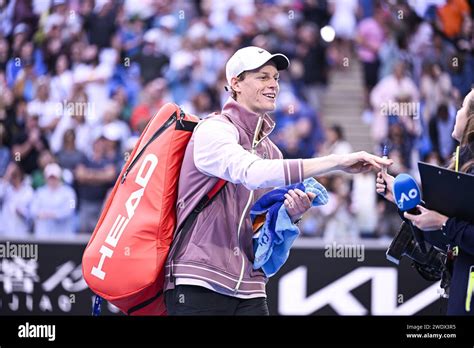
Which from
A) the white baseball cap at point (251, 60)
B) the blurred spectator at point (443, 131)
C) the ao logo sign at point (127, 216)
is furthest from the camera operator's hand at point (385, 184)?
the blurred spectator at point (443, 131)

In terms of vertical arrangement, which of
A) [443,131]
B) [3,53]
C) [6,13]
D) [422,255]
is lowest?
[422,255]

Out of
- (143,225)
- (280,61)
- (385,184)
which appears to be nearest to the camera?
(143,225)

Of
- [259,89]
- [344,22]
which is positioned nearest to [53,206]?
[344,22]

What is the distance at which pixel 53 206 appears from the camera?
8719 mm

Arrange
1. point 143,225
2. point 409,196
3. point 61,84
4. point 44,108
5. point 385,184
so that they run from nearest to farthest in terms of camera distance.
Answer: point 409,196 < point 143,225 < point 385,184 < point 44,108 < point 61,84

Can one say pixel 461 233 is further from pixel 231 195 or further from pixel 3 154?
pixel 3 154

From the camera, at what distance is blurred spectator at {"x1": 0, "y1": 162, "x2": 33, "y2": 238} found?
28.2 ft

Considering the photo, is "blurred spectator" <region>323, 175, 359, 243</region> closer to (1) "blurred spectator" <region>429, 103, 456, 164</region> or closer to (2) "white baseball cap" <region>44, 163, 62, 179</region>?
(1) "blurred spectator" <region>429, 103, 456, 164</region>

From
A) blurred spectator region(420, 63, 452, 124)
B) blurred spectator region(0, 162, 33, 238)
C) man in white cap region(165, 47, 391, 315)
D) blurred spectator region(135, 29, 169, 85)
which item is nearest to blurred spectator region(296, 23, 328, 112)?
blurred spectator region(420, 63, 452, 124)

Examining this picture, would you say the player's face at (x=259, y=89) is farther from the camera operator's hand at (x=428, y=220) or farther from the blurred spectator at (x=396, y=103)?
the blurred spectator at (x=396, y=103)

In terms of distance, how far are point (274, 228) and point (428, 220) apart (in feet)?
2.21

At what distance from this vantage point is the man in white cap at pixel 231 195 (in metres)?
3.90
